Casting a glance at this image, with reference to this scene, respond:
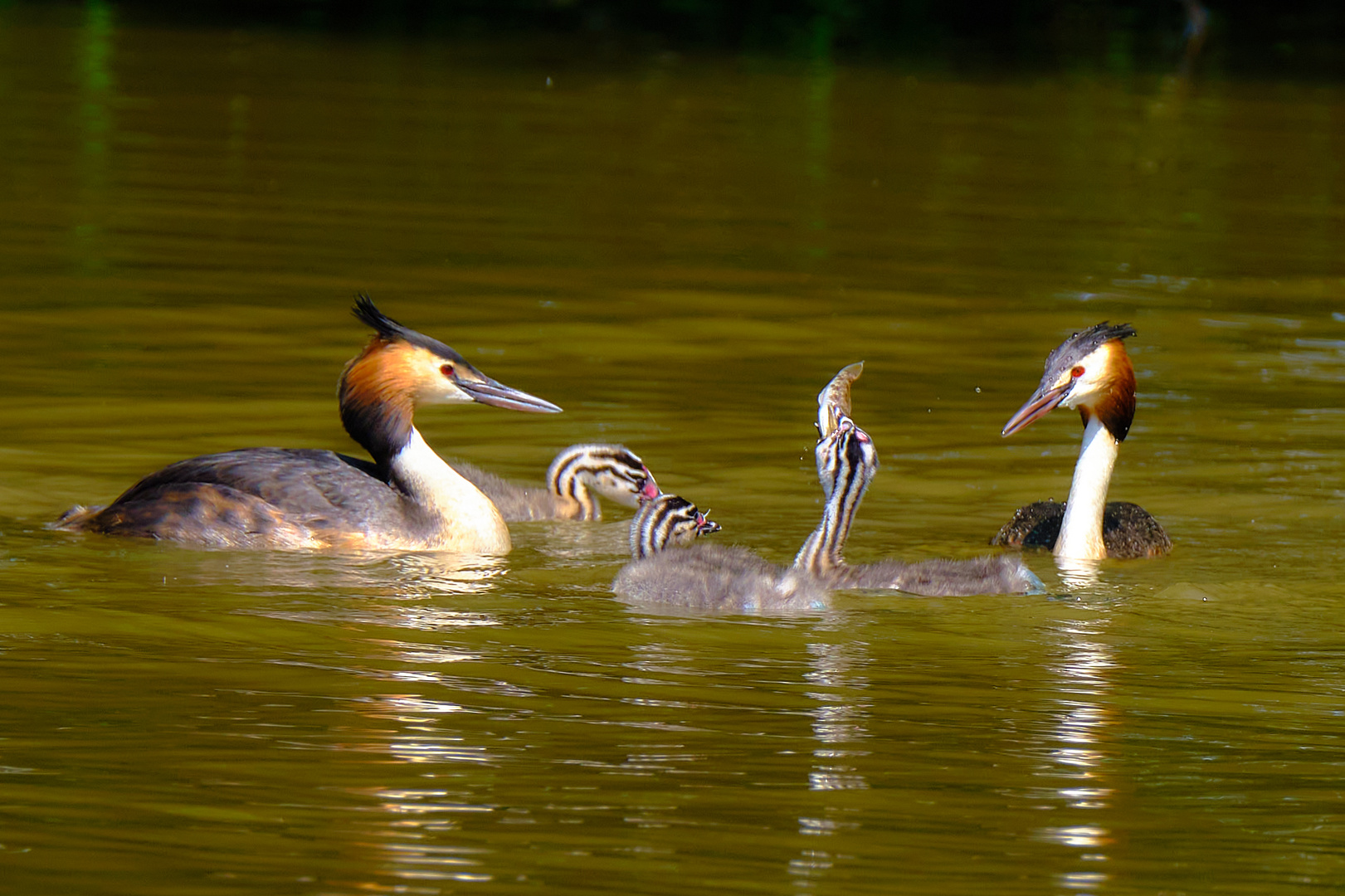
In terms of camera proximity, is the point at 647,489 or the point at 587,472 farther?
the point at 587,472

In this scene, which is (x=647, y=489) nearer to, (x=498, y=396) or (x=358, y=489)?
(x=498, y=396)

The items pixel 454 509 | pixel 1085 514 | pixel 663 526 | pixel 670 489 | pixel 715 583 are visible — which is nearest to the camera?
pixel 715 583

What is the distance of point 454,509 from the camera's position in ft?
30.7

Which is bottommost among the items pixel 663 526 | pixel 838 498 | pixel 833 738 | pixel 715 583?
pixel 833 738

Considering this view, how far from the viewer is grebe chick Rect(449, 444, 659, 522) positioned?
10.1 m

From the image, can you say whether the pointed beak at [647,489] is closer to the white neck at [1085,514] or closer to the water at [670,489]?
the water at [670,489]

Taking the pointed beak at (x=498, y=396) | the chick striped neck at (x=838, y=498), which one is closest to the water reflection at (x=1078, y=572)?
the chick striped neck at (x=838, y=498)

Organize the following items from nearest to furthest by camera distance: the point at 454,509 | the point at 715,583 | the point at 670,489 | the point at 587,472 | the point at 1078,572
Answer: the point at 715,583
the point at 1078,572
the point at 454,509
the point at 587,472
the point at 670,489

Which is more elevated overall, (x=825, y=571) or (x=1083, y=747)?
(x=825, y=571)

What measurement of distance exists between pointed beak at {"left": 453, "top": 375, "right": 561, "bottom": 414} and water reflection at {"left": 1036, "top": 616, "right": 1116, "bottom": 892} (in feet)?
8.94

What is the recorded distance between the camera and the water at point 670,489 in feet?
18.1

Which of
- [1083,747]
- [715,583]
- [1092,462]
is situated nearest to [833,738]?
[1083,747]

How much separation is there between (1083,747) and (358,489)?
3.88 m

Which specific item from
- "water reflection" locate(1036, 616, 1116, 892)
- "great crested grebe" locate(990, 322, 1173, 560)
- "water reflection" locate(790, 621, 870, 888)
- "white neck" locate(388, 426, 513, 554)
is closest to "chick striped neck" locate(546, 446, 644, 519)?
"white neck" locate(388, 426, 513, 554)
